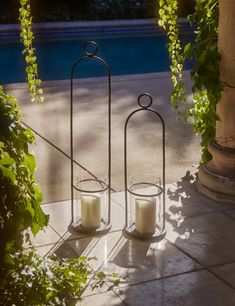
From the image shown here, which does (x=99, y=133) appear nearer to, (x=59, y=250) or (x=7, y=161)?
(x=59, y=250)

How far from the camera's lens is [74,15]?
41.5ft

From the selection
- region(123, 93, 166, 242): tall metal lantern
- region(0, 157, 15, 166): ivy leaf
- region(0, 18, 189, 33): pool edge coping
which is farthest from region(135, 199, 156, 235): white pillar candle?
region(0, 18, 189, 33): pool edge coping

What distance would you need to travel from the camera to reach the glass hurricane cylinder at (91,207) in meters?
3.47

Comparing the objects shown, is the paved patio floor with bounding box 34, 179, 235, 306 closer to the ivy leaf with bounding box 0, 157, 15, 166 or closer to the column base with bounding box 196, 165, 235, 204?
the column base with bounding box 196, 165, 235, 204

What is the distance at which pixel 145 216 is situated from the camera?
3.38 m

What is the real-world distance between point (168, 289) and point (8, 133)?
3.27 feet

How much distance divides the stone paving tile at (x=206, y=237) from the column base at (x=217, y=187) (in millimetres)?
189

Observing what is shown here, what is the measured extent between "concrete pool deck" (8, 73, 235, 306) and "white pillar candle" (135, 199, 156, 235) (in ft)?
0.27

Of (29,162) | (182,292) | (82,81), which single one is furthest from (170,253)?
(82,81)

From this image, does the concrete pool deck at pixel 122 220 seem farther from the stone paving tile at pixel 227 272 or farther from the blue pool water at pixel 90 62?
the blue pool water at pixel 90 62

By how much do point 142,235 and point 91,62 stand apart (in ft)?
21.4

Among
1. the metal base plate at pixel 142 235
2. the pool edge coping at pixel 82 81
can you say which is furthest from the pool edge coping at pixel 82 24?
the metal base plate at pixel 142 235

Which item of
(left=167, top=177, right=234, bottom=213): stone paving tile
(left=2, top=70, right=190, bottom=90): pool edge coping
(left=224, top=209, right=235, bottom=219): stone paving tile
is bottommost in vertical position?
(left=2, top=70, right=190, bottom=90): pool edge coping

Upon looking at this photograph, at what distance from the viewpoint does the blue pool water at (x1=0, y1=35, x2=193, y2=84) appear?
30.8ft
